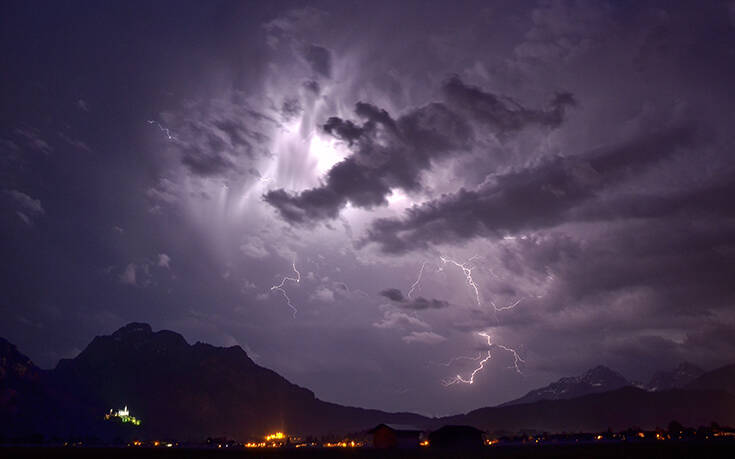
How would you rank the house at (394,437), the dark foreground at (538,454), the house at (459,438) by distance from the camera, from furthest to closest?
the house at (394,437), the house at (459,438), the dark foreground at (538,454)

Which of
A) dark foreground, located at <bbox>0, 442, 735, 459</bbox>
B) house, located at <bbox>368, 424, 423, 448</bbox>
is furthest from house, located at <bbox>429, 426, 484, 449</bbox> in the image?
dark foreground, located at <bbox>0, 442, 735, 459</bbox>

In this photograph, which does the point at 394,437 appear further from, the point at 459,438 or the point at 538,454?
the point at 538,454

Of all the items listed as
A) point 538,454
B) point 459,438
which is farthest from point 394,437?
point 538,454

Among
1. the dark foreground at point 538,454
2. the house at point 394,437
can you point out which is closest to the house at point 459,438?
the house at point 394,437

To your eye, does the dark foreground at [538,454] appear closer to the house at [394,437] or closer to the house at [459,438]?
the house at [459,438]

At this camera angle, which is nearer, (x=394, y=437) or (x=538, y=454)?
(x=538, y=454)

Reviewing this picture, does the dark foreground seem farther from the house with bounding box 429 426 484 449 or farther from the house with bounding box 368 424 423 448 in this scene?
the house with bounding box 368 424 423 448

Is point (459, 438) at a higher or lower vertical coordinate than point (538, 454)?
higher
